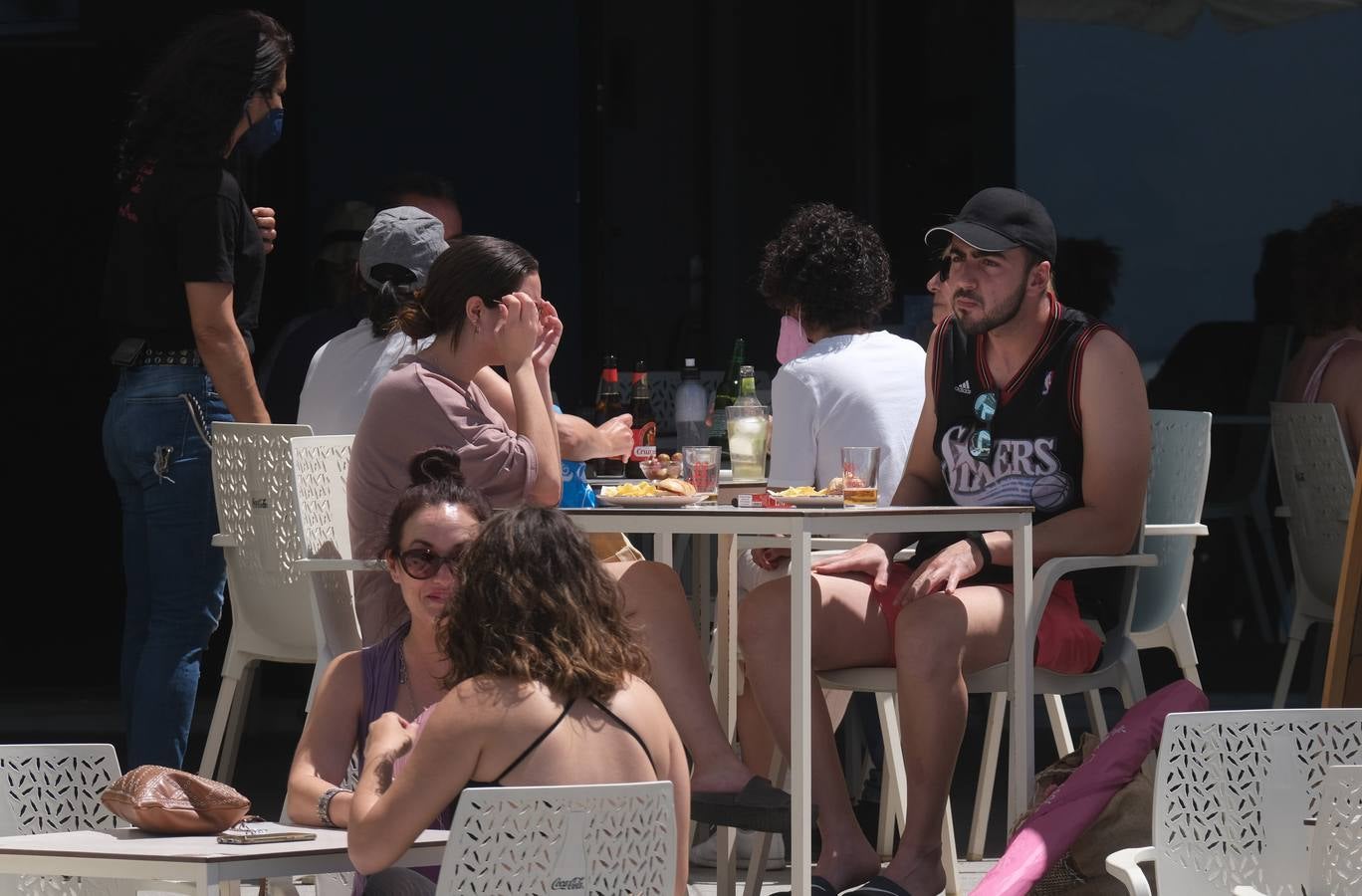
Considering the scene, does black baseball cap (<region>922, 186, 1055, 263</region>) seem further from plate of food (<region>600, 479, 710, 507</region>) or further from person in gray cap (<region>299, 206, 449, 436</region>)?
person in gray cap (<region>299, 206, 449, 436</region>)

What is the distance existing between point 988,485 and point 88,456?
4.01 meters

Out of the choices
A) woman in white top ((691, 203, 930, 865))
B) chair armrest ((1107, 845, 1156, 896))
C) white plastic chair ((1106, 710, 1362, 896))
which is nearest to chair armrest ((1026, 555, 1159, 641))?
woman in white top ((691, 203, 930, 865))

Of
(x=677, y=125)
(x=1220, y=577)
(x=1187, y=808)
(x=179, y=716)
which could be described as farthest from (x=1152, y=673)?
(x=1187, y=808)

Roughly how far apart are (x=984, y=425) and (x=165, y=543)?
184 cm

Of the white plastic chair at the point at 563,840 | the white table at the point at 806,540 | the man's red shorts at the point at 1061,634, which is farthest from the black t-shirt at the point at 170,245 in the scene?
the white plastic chair at the point at 563,840

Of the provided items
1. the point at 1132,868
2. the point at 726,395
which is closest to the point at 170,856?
the point at 1132,868

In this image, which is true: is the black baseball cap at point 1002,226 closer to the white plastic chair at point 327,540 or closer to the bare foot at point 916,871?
the bare foot at point 916,871

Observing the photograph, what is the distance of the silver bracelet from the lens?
2.64 m

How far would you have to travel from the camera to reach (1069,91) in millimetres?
6777

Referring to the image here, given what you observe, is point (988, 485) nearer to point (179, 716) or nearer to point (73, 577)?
point (179, 716)

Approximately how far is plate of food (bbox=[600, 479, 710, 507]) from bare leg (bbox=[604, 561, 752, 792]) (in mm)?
177

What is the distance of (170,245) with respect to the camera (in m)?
4.39

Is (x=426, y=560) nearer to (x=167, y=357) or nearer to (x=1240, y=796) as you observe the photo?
(x=1240, y=796)

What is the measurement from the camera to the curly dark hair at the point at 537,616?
2.50 meters
